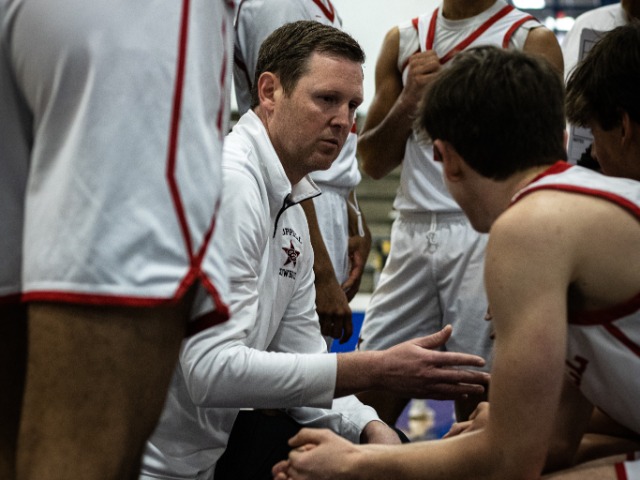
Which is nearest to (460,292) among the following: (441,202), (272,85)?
(441,202)

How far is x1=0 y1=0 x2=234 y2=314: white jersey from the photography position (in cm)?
108

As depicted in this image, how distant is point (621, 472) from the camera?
62.9 inches

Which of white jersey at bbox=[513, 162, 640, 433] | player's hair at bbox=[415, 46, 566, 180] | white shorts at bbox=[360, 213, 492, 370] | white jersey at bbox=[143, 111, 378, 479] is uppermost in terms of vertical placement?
player's hair at bbox=[415, 46, 566, 180]

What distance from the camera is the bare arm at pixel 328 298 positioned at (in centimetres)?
281

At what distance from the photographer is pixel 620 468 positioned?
5.27 feet

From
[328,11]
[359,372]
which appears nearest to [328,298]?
[359,372]

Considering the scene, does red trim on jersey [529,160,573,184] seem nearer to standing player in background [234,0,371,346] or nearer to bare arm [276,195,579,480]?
bare arm [276,195,579,480]

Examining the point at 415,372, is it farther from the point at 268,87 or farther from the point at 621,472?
the point at 268,87

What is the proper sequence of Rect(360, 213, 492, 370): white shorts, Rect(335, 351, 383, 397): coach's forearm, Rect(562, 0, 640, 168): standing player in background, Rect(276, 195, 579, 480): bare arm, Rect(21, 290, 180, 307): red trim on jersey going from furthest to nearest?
Rect(360, 213, 492, 370): white shorts → Rect(562, 0, 640, 168): standing player in background → Rect(335, 351, 383, 397): coach's forearm → Rect(276, 195, 579, 480): bare arm → Rect(21, 290, 180, 307): red trim on jersey

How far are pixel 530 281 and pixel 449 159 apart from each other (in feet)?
1.13

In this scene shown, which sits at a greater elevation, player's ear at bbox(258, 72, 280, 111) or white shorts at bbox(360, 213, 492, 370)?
player's ear at bbox(258, 72, 280, 111)

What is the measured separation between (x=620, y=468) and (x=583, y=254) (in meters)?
0.38

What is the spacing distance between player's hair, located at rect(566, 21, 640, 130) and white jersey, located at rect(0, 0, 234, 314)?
1.05 meters

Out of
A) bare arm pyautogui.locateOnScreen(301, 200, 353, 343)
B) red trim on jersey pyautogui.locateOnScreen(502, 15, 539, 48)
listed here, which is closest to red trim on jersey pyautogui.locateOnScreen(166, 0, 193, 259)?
bare arm pyautogui.locateOnScreen(301, 200, 353, 343)
